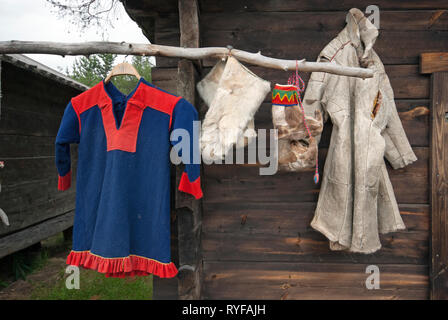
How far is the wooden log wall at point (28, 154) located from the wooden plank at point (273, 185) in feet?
8.29

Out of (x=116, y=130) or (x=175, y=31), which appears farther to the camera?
(x=175, y=31)

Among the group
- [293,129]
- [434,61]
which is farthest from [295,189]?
[434,61]

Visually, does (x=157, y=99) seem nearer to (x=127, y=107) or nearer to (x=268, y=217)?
(x=127, y=107)

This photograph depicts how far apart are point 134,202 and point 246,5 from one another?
4.01 feet

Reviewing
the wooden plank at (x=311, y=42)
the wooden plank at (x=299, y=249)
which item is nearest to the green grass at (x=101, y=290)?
the wooden plank at (x=299, y=249)

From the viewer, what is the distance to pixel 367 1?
4.81 feet

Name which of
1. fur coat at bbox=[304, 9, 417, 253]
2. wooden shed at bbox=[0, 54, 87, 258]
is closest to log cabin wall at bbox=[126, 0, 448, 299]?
fur coat at bbox=[304, 9, 417, 253]

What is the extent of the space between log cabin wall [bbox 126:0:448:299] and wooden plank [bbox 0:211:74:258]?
2.52 m

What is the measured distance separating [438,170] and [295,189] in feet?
2.61

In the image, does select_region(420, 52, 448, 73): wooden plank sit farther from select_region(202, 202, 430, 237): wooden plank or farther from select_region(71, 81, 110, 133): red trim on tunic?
select_region(71, 81, 110, 133): red trim on tunic

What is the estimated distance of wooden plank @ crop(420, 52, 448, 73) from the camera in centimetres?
144
